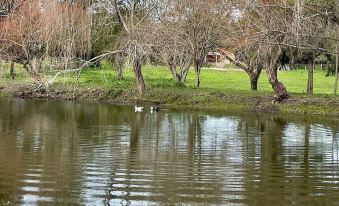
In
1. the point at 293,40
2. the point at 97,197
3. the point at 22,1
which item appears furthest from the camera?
the point at 22,1

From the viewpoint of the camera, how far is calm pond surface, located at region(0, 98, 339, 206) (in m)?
11.0

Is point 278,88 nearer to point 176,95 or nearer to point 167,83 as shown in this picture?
point 176,95

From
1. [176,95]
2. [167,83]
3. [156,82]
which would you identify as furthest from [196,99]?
[156,82]

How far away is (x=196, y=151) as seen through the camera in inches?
683

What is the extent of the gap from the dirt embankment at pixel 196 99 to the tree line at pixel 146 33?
3.36 ft

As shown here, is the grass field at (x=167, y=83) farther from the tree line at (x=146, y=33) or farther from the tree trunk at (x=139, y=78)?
the tree line at (x=146, y=33)

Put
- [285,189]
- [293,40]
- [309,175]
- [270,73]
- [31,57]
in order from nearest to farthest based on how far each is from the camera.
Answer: [285,189]
[309,175]
[293,40]
[270,73]
[31,57]

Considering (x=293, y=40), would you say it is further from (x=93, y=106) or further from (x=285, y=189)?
(x=285, y=189)

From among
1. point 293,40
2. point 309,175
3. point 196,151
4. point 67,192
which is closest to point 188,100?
point 293,40

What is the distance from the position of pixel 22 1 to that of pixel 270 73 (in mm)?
18351

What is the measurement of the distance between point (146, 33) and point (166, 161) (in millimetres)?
20712

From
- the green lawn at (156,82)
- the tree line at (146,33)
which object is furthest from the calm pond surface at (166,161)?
the green lawn at (156,82)

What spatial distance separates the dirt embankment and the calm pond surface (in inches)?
186

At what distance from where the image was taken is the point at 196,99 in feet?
117
